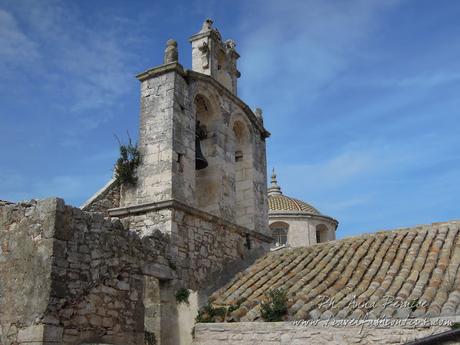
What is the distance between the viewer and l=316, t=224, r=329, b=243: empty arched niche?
19.5m

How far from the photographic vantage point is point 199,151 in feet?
30.6

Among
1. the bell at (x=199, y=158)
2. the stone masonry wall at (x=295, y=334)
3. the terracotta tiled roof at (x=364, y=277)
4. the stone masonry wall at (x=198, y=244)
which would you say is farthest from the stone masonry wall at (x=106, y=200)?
the stone masonry wall at (x=295, y=334)

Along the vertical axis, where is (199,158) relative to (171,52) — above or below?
below

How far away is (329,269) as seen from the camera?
27.1 ft

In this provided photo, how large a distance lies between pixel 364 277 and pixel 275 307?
4.97ft

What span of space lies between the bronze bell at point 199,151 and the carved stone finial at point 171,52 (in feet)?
4.33

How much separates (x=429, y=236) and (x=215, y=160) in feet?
12.6

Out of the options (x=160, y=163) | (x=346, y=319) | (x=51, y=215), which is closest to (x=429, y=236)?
(x=346, y=319)

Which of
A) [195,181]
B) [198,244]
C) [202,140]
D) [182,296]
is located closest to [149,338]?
[182,296]

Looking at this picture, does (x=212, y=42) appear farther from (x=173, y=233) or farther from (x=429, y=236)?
(x=429, y=236)

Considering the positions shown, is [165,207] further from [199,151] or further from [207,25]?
[207,25]

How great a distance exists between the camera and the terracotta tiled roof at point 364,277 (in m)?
6.61

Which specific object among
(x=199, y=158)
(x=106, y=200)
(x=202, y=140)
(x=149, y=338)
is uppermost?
(x=202, y=140)

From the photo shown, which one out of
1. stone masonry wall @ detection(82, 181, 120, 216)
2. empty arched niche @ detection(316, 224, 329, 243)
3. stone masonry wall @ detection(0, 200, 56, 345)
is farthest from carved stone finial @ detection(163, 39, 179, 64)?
empty arched niche @ detection(316, 224, 329, 243)
